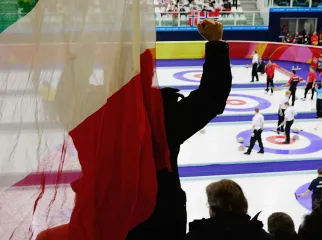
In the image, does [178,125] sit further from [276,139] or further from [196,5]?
[196,5]

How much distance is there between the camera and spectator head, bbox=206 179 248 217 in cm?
234

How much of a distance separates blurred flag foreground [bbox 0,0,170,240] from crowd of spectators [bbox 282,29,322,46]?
76.1ft

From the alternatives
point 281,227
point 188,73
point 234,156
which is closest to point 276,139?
point 234,156

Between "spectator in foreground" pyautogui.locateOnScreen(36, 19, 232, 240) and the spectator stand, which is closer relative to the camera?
"spectator in foreground" pyautogui.locateOnScreen(36, 19, 232, 240)

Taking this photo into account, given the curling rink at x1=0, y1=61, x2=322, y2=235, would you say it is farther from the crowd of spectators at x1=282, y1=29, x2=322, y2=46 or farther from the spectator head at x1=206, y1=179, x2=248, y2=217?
the crowd of spectators at x1=282, y1=29, x2=322, y2=46

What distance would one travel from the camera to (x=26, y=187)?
47.8 inches

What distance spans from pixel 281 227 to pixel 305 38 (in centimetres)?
2234

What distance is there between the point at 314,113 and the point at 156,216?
43.7 feet

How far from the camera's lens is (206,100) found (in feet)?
4.80

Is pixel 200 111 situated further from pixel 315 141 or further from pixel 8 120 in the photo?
pixel 315 141

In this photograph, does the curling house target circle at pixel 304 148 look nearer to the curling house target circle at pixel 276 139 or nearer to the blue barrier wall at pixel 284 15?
the curling house target circle at pixel 276 139

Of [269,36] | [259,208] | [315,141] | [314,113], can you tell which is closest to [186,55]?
[269,36]

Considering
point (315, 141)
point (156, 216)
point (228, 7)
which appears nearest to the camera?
point (156, 216)

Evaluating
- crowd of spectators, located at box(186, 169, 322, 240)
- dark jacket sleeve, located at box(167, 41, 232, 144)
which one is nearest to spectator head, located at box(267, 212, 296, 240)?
crowd of spectators, located at box(186, 169, 322, 240)
